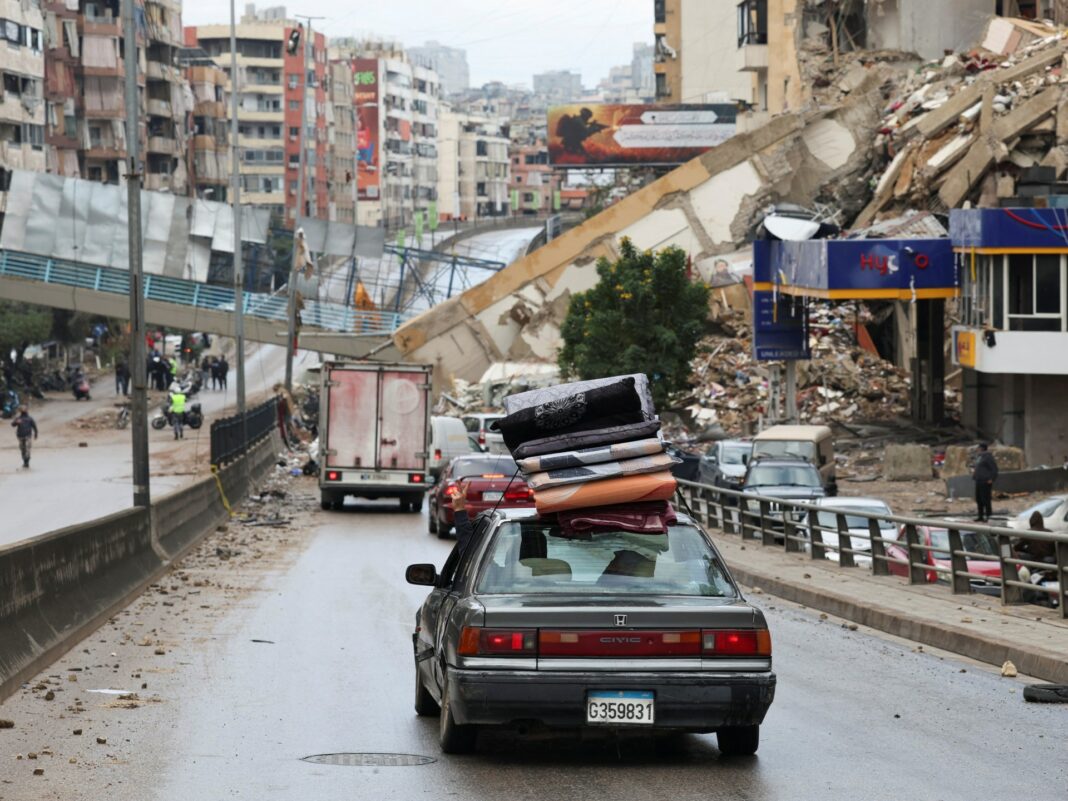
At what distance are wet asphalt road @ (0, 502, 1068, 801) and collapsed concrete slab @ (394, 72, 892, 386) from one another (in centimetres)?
5830

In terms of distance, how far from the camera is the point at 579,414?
1054 centimetres

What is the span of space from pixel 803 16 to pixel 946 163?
3120cm

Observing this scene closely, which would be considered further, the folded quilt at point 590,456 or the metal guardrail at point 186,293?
the metal guardrail at point 186,293

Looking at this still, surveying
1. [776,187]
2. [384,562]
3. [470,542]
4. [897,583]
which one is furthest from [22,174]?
[470,542]

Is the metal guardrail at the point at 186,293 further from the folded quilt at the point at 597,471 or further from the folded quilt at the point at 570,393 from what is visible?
the folded quilt at the point at 597,471

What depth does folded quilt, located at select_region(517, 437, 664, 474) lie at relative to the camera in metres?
10.2

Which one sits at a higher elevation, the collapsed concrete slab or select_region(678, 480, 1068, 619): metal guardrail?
the collapsed concrete slab

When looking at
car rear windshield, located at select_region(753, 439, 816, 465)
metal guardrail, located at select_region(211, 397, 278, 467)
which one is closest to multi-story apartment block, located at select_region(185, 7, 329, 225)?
metal guardrail, located at select_region(211, 397, 278, 467)

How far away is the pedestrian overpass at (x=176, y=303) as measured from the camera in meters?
68.8

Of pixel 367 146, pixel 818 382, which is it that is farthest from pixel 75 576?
pixel 367 146

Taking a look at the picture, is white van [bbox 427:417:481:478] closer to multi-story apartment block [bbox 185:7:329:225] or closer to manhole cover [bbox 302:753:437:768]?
manhole cover [bbox 302:753:437:768]

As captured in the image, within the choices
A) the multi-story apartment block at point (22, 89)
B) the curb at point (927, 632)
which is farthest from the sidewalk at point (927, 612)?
the multi-story apartment block at point (22, 89)

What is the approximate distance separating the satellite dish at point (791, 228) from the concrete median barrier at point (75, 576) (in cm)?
2793

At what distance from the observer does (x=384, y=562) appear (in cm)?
2619
